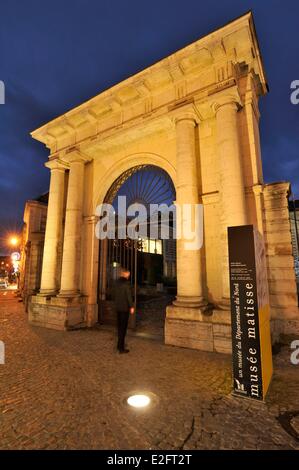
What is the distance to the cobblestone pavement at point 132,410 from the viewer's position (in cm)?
247

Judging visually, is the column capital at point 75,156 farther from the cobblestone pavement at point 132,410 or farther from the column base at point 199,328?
the cobblestone pavement at point 132,410

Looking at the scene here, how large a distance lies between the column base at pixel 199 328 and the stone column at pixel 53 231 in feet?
16.8

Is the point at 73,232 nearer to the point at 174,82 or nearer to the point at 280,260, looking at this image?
the point at 174,82

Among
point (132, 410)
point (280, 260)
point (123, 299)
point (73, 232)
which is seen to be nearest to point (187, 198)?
point (280, 260)

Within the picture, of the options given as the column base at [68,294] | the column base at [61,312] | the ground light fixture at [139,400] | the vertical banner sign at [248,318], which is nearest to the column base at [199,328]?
the vertical banner sign at [248,318]

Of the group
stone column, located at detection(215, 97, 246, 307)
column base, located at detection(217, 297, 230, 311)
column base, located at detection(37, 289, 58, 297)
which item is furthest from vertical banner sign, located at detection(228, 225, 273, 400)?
column base, located at detection(37, 289, 58, 297)

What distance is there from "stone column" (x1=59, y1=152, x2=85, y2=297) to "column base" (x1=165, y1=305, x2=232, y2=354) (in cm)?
408

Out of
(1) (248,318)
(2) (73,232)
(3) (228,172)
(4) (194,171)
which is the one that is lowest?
(1) (248,318)

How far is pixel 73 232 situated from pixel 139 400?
6.53 meters

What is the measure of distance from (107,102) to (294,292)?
26.1ft

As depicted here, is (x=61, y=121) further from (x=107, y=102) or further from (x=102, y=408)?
(x=102, y=408)

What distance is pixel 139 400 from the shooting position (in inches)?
128

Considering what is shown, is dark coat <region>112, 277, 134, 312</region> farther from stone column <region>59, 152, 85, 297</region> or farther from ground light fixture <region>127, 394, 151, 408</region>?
stone column <region>59, 152, 85, 297</region>

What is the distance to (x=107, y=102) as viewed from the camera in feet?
26.8
